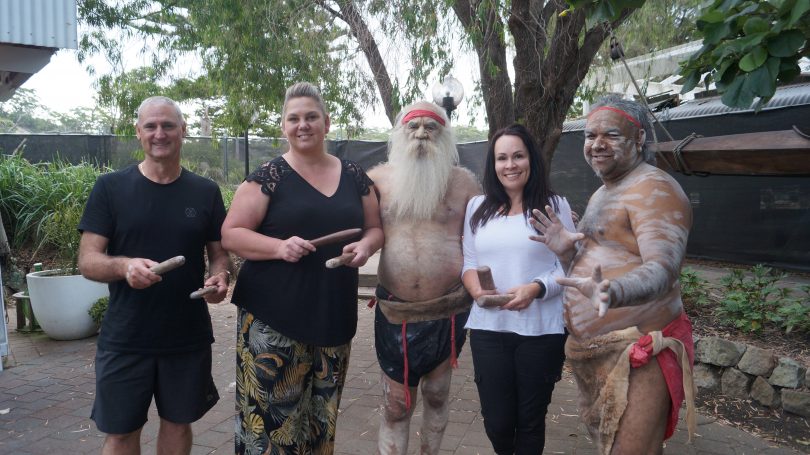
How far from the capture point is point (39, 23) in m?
4.08

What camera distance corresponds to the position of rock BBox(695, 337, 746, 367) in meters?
4.11

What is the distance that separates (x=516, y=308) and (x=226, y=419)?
2.40 m

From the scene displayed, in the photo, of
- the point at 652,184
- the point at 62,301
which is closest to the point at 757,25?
the point at 652,184

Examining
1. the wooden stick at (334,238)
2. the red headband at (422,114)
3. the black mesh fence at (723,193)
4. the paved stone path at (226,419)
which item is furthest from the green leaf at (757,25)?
the black mesh fence at (723,193)

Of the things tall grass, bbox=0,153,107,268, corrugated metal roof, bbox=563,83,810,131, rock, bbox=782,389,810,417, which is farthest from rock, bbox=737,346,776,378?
tall grass, bbox=0,153,107,268

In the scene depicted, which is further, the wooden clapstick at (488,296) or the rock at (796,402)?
the rock at (796,402)

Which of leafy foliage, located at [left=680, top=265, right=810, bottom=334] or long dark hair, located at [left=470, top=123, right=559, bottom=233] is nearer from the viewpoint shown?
long dark hair, located at [left=470, top=123, right=559, bottom=233]

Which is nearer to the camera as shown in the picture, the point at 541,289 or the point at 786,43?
the point at 786,43

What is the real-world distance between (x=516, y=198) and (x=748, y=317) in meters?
2.94

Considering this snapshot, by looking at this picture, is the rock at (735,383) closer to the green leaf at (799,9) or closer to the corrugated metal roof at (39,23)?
the green leaf at (799,9)

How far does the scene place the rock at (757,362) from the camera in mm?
3932

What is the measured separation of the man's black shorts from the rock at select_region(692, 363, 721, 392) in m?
3.46

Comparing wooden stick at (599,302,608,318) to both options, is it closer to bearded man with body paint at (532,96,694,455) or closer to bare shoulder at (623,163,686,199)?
bearded man with body paint at (532,96,694,455)

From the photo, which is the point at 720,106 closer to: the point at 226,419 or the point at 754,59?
the point at 754,59
